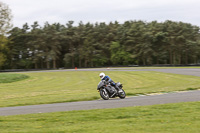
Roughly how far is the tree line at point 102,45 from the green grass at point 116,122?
61.8 metres

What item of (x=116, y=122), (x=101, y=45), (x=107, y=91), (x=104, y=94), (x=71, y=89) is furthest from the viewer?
(x=101, y=45)

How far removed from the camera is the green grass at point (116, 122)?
7.25 meters

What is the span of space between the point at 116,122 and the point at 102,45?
236 ft

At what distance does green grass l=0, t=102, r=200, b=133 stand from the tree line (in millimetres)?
61827

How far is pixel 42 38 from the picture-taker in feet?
252

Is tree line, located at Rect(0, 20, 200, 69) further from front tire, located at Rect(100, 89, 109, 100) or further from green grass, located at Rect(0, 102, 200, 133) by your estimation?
green grass, located at Rect(0, 102, 200, 133)

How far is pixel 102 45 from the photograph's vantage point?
79688 millimetres

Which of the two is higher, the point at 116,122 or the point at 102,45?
the point at 102,45

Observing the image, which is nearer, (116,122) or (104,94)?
(116,122)

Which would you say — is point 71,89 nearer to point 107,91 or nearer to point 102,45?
point 107,91

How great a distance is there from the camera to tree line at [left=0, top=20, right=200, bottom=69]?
72.4 meters

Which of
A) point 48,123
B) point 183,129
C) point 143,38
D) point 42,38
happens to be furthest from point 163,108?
point 42,38

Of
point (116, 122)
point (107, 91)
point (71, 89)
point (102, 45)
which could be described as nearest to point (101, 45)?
point (102, 45)

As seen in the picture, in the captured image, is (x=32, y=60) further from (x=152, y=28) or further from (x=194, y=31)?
(x=194, y=31)
